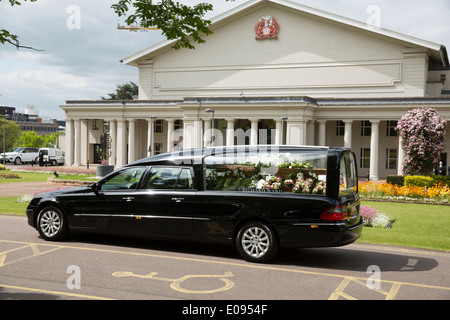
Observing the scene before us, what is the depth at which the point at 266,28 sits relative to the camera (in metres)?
45.2

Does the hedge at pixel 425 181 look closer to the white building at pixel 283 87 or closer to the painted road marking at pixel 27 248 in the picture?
the white building at pixel 283 87

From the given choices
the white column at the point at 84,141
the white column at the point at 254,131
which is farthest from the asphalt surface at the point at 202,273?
the white column at the point at 84,141

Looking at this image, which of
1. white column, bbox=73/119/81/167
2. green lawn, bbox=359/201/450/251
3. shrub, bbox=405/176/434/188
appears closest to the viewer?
green lawn, bbox=359/201/450/251

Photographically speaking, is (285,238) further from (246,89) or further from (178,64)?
(178,64)

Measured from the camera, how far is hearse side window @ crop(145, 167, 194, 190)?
880 cm

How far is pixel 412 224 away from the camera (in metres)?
13.5

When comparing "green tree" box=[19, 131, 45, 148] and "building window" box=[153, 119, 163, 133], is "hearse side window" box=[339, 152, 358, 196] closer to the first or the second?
"building window" box=[153, 119, 163, 133]

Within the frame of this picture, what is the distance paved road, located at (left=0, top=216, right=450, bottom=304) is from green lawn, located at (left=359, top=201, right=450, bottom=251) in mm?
704

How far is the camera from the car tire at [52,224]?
31.6 ft

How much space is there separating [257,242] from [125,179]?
3042mm

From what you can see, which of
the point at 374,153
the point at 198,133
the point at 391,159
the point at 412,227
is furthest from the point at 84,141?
the point at 412,227

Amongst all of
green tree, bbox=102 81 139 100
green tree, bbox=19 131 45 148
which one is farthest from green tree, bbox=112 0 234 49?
green tree, bbox=19 131 45 148
